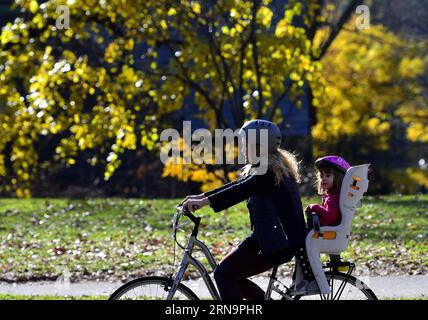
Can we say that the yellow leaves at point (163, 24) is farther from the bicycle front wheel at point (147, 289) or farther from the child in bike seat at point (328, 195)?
the bicycle front wheel at point (147, 289)

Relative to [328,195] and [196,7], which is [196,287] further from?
[196,7]

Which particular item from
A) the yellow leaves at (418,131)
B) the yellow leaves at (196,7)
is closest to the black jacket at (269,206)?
the yellow leaves at (196,7)

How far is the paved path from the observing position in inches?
358

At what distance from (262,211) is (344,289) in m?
0.74

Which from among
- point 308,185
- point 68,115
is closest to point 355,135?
point 308,185

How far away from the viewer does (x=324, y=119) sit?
2480cm

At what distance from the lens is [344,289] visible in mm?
6301

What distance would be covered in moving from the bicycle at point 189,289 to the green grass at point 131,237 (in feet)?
13.6

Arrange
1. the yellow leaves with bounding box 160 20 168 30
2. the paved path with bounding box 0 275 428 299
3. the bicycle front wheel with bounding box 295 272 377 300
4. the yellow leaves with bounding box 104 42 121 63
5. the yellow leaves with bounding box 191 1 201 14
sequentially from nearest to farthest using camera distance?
the bicycle front wheel with bounding box 295 272 377 300, the paved path with bounding box 0 275 428 299, the yellow leaves with bounding box 191 1 201 14, the yellow leaves with bounding box 160 20 168 30, the yellow leaves with bounding box 104 42 121 63

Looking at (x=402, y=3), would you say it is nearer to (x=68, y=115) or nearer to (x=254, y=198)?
(x=68, y=115)

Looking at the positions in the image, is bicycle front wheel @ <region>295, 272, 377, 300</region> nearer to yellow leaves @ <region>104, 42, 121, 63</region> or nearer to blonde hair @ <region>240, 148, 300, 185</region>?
blonde hair @ <region>240, 148, 300, 185</region>

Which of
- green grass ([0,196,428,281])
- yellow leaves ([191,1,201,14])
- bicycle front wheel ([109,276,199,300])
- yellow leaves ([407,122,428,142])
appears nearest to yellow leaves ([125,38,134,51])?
yellow leaves ([191,1,201,14])

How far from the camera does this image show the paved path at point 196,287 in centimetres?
909

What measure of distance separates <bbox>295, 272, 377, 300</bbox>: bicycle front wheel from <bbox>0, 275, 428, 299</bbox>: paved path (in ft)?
8.56
